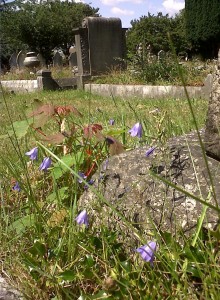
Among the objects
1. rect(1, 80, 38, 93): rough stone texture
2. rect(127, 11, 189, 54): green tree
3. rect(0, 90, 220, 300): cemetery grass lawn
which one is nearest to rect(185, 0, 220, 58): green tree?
rect(127, 11, 189, 54): green tree

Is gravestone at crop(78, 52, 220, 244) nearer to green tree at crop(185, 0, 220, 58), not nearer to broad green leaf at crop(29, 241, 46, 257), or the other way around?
broad green leaf at crop(29, 241, 46, 257)

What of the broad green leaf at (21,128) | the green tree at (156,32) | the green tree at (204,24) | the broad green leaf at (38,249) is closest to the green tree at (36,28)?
the green tree at (156,32)

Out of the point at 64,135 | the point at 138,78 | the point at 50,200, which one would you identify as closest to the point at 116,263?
the point at 50,200

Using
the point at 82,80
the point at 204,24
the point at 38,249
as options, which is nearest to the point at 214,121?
the point at 38,249

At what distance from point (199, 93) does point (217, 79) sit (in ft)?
22.9

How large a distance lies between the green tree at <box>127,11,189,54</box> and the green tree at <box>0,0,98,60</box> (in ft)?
25.7

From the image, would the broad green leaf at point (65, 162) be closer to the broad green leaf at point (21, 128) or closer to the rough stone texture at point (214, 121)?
the broad green leaf at point (21, 128)

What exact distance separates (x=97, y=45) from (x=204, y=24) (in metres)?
7.06

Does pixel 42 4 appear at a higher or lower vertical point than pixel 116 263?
higher

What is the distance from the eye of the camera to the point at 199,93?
28.0ft

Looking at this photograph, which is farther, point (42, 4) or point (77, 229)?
point (42, 4)

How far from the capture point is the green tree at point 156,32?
1058 inches

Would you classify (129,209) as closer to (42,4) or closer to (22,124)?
(22,124)

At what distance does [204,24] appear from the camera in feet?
60.5
